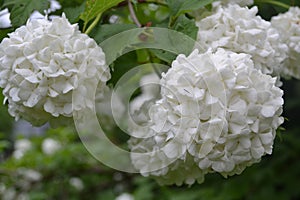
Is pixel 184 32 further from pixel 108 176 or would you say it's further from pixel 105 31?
pixel 108 176

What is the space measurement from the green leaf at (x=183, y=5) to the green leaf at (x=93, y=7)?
13 cm

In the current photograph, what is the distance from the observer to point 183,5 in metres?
1.25

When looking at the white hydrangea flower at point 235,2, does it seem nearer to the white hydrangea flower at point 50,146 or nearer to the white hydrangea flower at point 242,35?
the white hydrangea flower at point 242,35

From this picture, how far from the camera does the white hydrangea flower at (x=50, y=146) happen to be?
→ 3234 mm

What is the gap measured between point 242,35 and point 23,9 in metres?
0.52

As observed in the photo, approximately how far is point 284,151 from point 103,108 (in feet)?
5.47

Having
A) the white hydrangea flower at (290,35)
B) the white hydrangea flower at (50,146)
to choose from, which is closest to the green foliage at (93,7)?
the white hydrangea flower at (290,35)

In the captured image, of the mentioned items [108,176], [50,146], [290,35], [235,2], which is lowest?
[108,176]

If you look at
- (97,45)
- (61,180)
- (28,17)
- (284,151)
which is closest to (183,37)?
(97,45)

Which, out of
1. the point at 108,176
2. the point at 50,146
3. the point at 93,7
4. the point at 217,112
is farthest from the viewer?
the point at 108,176

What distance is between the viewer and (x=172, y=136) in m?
1.05

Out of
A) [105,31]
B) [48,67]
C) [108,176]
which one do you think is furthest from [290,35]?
[108,176]

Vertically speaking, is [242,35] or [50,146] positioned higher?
[242,35]

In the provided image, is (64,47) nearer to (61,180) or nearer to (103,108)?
(103,108)
